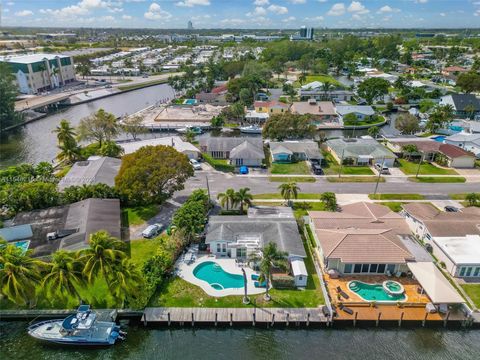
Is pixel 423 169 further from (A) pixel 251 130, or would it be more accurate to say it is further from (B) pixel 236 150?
(A) pixel 251 130

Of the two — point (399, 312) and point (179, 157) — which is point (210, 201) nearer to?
point (179, 157)

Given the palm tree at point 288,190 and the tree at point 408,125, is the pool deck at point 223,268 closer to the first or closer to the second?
the palm tree at point 288,190

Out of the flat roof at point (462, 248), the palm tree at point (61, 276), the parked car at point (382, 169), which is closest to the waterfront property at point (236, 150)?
the parked car at point (382, 169)

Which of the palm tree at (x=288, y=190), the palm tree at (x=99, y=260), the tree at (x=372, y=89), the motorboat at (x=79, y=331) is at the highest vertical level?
the tree at (x=372, y=89)

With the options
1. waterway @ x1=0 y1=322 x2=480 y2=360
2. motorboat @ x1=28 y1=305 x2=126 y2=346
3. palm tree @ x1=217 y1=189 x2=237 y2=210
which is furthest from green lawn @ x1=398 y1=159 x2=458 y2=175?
motorboat @ x1=28 y1=305 x2=126 y2=346

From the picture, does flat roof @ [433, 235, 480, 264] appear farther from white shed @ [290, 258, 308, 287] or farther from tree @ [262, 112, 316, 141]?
tree @ [262, 112, 316, 141]

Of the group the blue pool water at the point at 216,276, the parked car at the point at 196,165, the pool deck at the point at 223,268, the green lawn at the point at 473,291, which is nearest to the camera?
the green lawn at the point at 473,291
